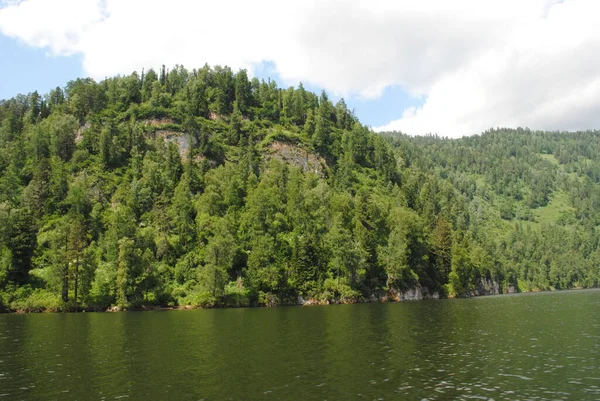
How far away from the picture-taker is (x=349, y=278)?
12500 cm

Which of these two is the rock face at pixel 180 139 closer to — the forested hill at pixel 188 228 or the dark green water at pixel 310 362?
the forested hill at pixel 188 228

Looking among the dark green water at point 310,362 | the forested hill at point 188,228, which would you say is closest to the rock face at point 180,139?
the forested hill at point 188,228

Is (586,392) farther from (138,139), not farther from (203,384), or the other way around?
(138,139)

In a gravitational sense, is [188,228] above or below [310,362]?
above

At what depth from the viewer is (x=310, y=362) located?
37250mm

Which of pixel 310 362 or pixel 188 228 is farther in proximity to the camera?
→ pixel 188 228

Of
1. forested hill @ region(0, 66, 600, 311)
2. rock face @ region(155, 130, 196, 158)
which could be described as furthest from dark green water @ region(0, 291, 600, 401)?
rock face @ region(155, 130, 196, 158)

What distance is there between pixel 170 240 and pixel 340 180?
81034mm

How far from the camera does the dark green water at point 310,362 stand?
2867 cm

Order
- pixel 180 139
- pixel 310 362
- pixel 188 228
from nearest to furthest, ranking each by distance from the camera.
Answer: pixel 310 362, pixel 188 228, pixel 180 139

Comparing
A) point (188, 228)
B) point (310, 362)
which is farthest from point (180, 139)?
point (310, 362)

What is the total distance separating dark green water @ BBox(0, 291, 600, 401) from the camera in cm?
2867

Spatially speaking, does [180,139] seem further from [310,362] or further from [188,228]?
[310,362]

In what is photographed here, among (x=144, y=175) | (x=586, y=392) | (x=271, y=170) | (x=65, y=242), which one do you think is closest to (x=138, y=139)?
(x=144, y=175)
